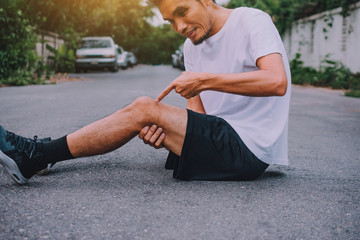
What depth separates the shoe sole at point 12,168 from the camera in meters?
2.51

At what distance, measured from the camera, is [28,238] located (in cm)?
193

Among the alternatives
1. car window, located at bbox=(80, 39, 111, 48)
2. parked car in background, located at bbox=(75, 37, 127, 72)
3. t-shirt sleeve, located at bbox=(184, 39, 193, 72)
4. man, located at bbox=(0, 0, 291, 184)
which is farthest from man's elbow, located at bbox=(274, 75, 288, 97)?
car window, located at bbox=(80, 39, 111, 48)

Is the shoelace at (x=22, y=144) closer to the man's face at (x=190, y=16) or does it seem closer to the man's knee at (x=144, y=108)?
the man's knee at (x=144, y=108)

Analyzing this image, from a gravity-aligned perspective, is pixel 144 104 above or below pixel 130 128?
above

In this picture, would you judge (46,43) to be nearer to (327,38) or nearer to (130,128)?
(327,38)

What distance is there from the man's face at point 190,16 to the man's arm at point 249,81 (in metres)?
0.37

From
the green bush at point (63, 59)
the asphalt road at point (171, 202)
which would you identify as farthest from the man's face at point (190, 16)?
the green bush at point (63, 59)

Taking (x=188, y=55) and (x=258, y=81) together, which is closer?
(x=258, y=81)

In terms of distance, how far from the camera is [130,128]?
2.65 meters

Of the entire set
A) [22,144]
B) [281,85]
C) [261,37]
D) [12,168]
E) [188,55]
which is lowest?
[12,168]

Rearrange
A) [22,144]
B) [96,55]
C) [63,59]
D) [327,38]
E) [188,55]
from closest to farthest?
[22,144]
[188,55]
[327,38]
[63,59]
[96,55]

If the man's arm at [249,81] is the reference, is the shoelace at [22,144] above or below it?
below

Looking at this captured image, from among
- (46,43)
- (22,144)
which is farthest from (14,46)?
(22,144)

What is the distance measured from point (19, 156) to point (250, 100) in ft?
4.77
